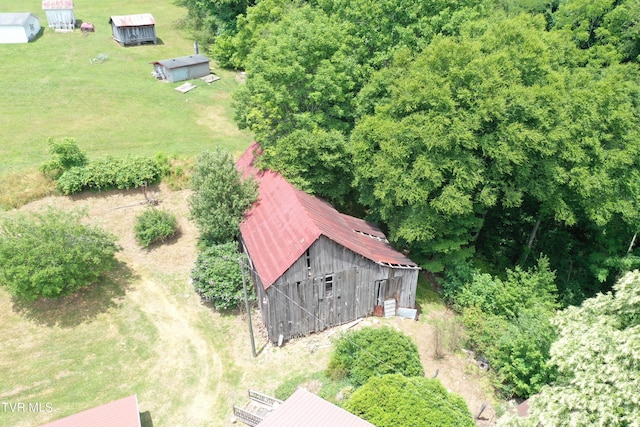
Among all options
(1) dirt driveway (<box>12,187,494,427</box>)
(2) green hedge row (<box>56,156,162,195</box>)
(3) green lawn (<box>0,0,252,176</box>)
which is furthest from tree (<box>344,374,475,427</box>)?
(3) green lawn (<box>0,0,252,176</box>)

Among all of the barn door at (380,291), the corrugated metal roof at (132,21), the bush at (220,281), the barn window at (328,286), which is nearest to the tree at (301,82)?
the bush at (220,281)

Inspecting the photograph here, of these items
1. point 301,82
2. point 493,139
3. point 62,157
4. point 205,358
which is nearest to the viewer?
point 205,358

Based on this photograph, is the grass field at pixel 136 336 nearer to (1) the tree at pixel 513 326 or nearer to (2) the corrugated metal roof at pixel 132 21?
(1) the tree at pixel 513 326

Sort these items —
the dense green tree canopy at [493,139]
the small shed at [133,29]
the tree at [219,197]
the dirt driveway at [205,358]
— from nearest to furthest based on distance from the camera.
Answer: the dirt driveway at [205,358], the dense green tree canopy at [493,139], the tree at [219,197], the small shed at [133,29]

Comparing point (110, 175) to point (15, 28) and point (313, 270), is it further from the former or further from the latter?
point (15, 28)

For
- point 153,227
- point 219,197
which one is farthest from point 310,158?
point 153,227

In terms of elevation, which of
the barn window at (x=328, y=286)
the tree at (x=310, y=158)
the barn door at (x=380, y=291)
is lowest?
the barn door at (x=380, y=291)
